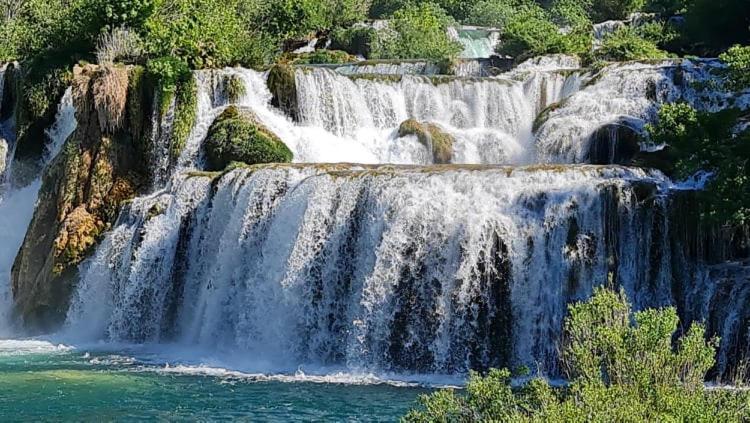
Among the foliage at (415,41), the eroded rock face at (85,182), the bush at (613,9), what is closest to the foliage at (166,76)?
the eroded rock face at (85,182)

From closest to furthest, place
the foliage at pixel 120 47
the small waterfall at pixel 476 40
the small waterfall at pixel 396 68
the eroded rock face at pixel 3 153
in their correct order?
1. the foliage at pixel 120 47
2. the eroded rock face at pixel 3 153
3. the small waterfall at pixel 396 68
4. the small waterfall at pixel 476 40

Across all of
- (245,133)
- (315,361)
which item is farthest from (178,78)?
(315,361)

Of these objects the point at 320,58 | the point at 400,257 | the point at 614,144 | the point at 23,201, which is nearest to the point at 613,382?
the point at 400,257

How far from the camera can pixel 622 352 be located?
7.67m

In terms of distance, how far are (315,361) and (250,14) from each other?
23.7 metres

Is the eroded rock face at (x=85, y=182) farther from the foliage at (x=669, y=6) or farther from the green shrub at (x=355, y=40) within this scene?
the foliage at (x=669, y=6)

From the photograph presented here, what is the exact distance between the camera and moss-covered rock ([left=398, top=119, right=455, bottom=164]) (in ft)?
76.3

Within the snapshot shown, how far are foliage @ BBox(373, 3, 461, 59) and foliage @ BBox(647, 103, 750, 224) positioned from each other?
2180cm

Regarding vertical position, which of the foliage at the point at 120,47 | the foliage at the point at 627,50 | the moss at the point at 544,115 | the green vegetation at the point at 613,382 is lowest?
the green vegetation at the point at 613,382

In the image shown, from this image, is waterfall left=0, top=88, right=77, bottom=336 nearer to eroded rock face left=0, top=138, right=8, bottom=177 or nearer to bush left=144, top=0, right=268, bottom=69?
eroded rock face left=0, top=138, right=8, bottom=177

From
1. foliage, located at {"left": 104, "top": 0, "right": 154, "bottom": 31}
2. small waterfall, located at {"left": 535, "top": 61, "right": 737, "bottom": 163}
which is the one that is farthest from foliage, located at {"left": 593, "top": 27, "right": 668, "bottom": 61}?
foliage, located at {"left": 104, "top": 0, "right": 154, "bottom": 31}

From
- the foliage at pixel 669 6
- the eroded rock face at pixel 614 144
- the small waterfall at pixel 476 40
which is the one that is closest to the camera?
the eroded rock face at pixel 614 144

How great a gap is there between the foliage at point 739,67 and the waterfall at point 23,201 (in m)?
16.8

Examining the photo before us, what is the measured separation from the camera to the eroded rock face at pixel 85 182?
74.2 ft
